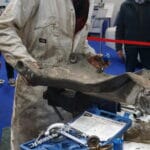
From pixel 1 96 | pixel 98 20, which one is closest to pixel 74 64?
pixel 1 96

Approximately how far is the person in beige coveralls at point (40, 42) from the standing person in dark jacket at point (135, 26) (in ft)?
6.42

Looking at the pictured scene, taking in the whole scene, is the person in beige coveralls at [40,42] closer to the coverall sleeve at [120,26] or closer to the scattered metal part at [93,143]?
the scattered metal part at [93,143]

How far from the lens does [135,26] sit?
399cm

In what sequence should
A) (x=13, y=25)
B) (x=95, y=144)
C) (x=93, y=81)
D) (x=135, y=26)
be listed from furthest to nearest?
1. (x=135, y=26)
2. (x=13, y=25)
3. (x=93, y=81)
4. (x=95, y=144)

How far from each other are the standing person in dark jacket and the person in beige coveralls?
1957 millimetres

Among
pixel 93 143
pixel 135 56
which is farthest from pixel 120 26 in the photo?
pixel 93 143

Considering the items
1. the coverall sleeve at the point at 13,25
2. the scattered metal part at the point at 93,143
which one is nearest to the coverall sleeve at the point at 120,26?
the coverall sleeve at the point at 13,25

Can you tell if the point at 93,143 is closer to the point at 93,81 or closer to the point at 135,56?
the point at 93,81

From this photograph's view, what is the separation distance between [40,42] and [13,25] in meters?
0.20

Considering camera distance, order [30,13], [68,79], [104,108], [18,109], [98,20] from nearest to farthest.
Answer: [68,79] → [104,108] → [30,13] → [18,109] → [98,20]

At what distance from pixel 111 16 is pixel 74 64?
22.4 ft

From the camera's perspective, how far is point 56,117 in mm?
1975

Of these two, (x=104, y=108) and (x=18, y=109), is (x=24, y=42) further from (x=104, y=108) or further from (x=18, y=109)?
(x=104, y=108)

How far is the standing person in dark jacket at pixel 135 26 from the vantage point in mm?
3932
